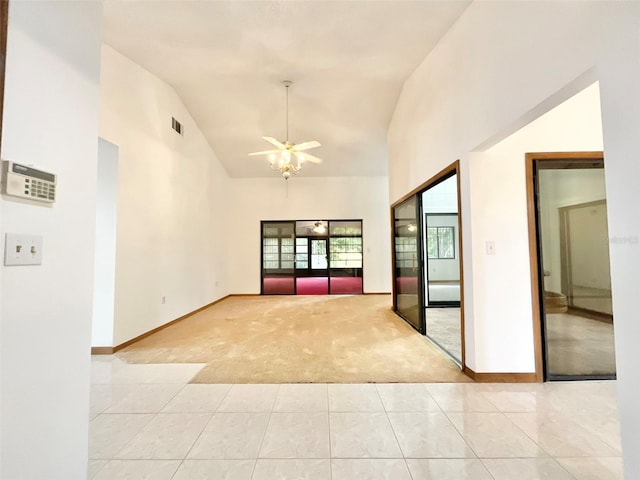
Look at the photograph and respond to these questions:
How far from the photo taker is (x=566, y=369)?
2.57 m

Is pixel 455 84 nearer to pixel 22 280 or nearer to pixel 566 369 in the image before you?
pixel 566 369

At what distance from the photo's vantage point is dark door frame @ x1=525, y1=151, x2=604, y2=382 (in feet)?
8.39

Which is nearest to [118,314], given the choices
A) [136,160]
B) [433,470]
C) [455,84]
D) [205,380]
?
[205,380]

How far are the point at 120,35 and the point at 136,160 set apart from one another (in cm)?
139

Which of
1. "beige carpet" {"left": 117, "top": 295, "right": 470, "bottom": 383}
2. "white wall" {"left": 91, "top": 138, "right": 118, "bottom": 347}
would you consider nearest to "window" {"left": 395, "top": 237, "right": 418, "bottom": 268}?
"beige carpet" {"left": 117, "top": 295, "right": 470, "bottom": 383}

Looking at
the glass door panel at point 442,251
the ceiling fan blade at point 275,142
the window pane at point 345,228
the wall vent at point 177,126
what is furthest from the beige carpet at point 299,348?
the wall vent at point 177,126

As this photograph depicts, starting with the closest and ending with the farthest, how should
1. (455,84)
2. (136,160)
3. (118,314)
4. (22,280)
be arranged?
(22,280), (455,84), (118,314), (136,160)

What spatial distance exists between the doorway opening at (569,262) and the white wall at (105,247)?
14.5 ft

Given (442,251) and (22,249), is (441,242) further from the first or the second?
(22,249)

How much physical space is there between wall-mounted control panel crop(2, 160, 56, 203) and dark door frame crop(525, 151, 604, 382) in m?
3.27

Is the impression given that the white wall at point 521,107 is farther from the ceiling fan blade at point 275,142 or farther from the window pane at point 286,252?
the window pane at point 286,252

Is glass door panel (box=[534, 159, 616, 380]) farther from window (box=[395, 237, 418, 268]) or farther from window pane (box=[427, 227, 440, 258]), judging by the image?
window pane (box=[427, 227, 440, 258])

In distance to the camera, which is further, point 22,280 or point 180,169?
point 180,169

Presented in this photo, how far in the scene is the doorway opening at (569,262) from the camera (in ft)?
8.34
